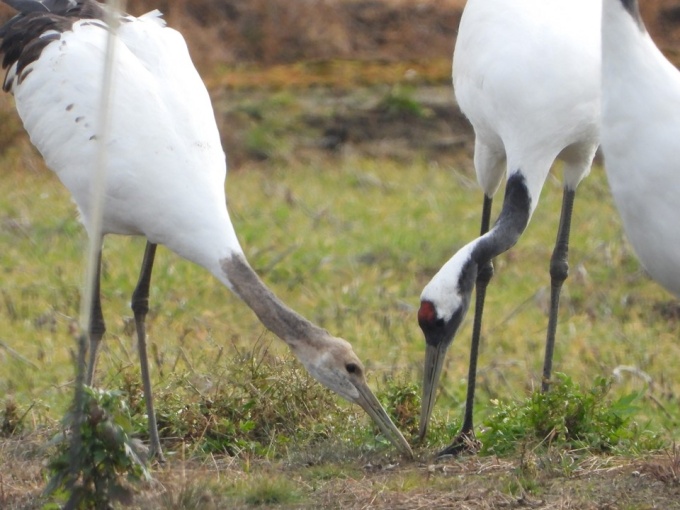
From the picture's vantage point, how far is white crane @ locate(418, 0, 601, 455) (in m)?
5.29

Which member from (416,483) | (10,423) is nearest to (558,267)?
(416,483)

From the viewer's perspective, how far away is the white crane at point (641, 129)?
4.52 m

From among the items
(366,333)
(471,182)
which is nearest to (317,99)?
(471,182)

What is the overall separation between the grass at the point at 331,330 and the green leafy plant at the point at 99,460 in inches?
7.3

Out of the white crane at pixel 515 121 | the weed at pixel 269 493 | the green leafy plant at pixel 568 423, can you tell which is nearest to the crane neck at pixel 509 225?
the white crane at pixel 515 121

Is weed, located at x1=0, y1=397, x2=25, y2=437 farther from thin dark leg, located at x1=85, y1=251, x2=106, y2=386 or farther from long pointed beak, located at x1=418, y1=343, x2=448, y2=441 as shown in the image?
long pointed beak, located at x1=418, y1=343, x2=448, y2=441

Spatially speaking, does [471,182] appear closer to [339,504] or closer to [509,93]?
[509,93]

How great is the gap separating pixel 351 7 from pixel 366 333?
318 inches

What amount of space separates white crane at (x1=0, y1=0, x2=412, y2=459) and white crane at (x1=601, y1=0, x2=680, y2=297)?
1.20 metres

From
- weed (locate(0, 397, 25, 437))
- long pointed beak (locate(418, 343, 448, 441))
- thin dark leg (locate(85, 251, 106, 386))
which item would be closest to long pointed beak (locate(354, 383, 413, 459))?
long pointed beak (locate(418, 343, 448, 441))

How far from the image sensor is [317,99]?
12836mm

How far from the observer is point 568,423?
5359mm

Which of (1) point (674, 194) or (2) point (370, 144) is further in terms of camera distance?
(2) point (370, 144)

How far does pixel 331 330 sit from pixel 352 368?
103 inches
